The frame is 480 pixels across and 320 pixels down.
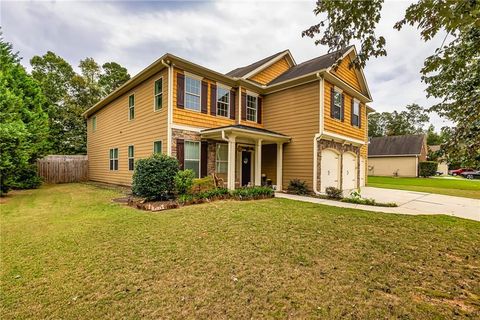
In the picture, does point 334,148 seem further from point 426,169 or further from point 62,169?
point 426,169

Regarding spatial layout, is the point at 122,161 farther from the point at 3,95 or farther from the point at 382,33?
the point at 382,33

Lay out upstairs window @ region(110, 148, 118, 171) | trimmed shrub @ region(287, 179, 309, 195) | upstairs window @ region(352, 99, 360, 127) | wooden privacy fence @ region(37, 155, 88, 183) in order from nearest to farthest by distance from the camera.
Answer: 1. trimmed shrub @ region(287, 179, 309, 195)
2. upstairs window @ region(352, 99, 360, 127)
3. upstairs window @ region(110, 148, 118, 171)
4. wooden privacy fence @ region(37, 155, 88, 183)

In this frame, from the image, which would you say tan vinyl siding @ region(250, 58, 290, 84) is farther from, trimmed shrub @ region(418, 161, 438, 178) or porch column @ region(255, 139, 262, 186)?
trimmed shrub @ region(418, 161, 438, 178)

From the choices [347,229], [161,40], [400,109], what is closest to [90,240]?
[347,229]

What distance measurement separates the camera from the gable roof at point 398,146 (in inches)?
1145

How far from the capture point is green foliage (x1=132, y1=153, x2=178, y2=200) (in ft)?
25.2

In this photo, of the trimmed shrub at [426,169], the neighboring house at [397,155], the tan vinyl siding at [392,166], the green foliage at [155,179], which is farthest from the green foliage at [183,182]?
the tan vinyl siding at [392,166]

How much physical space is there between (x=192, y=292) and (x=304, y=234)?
2.80 meters

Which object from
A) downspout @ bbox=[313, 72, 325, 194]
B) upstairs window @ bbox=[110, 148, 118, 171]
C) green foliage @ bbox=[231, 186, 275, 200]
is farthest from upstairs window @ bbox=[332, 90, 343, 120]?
upstairs window @ bbox=[110, 148, 118, 171]

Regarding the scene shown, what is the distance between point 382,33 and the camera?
12.1 feet

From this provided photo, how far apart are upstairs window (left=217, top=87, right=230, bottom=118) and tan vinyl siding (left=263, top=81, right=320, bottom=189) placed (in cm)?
258

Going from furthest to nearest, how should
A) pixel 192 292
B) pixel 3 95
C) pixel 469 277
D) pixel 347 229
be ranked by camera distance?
pixel 3 95
pixel 347 229
pixel 469 277
pixel 192 292

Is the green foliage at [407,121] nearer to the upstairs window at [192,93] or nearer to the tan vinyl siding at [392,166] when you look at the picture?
the tan vinyl siding at [392,166]

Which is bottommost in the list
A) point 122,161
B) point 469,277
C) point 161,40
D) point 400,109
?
point 469,277
